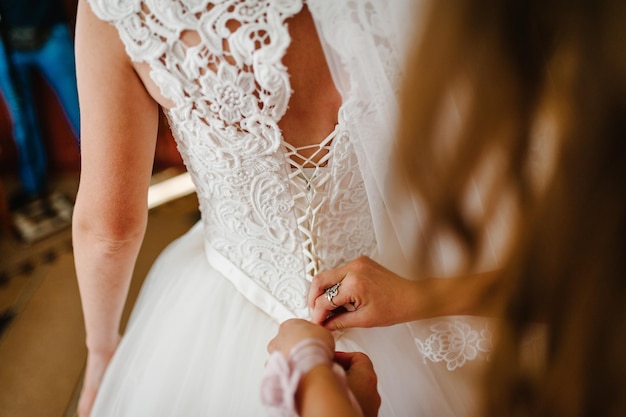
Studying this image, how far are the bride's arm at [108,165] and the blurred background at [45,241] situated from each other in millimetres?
793

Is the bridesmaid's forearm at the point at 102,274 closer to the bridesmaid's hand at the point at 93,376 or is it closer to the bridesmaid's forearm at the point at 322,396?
the bridesmaid's hand at the point at 93,376

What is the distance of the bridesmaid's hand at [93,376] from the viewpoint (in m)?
0.89

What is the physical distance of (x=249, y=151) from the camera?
0.60 m

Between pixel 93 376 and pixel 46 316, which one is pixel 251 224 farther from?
pixel 46 316

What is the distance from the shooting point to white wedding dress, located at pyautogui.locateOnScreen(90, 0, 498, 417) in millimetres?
499

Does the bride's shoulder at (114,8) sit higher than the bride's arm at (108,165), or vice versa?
the bride's shoulder at (114,8)

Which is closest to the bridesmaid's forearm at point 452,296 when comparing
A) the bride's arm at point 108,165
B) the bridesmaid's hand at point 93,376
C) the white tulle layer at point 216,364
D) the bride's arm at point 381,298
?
the bride's arm at point 381,298

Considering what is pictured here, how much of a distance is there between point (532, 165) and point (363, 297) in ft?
0.98

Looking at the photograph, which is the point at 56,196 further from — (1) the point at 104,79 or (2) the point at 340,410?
(2) the point at 340,410

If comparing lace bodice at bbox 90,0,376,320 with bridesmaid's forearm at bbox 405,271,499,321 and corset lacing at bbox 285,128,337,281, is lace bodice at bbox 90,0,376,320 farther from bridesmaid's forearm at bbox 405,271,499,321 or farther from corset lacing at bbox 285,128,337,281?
bridesmaid's forearm at bbox 405,271,499,321

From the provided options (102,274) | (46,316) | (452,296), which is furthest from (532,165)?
(46,316)

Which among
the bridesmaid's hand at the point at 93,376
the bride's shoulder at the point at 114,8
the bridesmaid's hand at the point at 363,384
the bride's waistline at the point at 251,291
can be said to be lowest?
the bridesmaid's hand at the point at 93,376

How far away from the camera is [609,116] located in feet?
1.21

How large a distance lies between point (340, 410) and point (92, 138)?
43 cm
